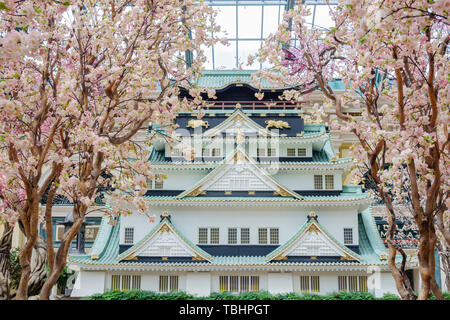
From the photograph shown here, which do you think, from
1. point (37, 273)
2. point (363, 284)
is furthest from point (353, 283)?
point (37, 273)

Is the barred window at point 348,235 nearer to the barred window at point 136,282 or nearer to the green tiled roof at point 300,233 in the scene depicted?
the green tiled roof at point 300,233

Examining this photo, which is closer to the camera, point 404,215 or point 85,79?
point 85,79

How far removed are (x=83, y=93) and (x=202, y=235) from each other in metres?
18.4

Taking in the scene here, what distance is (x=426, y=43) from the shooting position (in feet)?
23.9

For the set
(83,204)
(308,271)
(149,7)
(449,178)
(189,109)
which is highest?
(149,7)

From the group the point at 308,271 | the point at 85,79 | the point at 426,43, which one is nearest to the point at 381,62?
the point at 426,43

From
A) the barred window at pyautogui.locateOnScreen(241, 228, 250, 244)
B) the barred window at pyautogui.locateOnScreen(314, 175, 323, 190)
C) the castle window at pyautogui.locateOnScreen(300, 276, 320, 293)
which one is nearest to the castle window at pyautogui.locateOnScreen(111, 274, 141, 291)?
the barred window at pyautogui.locateOnScreen(241, 228, 250, 244)

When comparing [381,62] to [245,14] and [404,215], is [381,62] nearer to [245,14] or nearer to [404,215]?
[404,215]

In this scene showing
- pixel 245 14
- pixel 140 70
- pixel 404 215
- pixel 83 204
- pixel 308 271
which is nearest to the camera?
pixel 83 204

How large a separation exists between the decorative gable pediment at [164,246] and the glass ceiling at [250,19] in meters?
14.2

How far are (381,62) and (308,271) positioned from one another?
1831cm

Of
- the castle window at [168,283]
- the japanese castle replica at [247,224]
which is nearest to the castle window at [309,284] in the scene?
the japanese castle replica at [247,224]

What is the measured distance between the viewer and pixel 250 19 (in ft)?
115

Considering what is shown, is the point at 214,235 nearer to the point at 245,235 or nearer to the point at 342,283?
the point at 245,235
